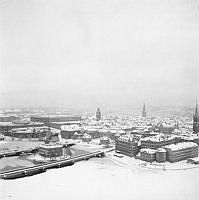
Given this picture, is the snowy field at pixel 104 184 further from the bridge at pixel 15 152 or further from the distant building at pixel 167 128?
the distant building at pixel 167 128

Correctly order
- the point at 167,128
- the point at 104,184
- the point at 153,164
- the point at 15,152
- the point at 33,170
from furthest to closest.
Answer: the point at 167,128, the point at 15,152, the point at 153,164, the point at 33,170, the point at 104,184

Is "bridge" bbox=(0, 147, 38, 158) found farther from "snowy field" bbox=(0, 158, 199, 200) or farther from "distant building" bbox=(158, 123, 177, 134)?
"distant building" bbox=(158, 123, 177, 134)

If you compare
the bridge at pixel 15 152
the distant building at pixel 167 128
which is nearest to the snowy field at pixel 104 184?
the bridge at pixel 15 152

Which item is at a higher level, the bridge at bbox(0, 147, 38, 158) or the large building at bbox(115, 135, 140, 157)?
the large building at bbox(115, 135, 140, 157)

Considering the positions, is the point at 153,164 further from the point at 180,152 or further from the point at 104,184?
the point at 104,184

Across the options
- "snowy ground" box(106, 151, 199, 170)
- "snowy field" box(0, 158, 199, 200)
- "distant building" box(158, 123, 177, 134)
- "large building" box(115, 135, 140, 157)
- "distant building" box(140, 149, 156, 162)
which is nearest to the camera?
"snowy field" box(0, 158, 199, 200)

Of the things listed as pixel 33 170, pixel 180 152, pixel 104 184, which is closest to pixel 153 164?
pixel 180 152

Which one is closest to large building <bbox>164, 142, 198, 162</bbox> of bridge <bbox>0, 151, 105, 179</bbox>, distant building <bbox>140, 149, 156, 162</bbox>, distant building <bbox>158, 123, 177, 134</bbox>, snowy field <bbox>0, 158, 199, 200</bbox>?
distant building <bbox>140, 149, 156, 162</bbox>
